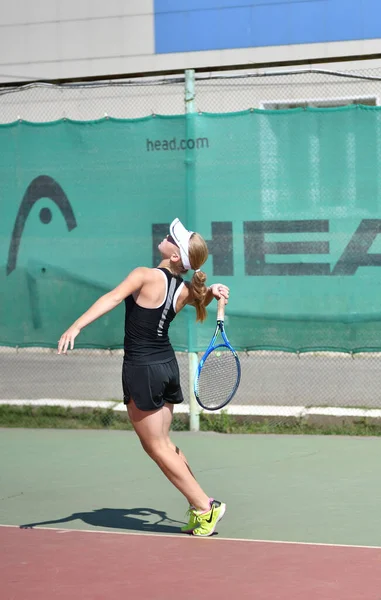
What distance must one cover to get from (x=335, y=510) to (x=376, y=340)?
2404 mm

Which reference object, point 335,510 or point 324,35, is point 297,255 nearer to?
point 335,510

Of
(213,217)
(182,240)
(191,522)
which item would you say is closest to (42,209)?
(213,217)

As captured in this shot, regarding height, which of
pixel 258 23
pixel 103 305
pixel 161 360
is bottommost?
pixel 161 360

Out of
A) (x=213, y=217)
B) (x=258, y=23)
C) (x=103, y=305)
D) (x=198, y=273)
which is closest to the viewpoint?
(x=103, y=305)

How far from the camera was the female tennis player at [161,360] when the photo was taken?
18.1ft

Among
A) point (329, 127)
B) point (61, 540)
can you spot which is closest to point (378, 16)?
point (329, 127)

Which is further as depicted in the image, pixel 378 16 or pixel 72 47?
pixel 72 47

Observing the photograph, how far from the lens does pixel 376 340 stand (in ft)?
26.9

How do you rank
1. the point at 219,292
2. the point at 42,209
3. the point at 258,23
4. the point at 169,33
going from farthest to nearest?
the point at 169,33
the point at 258,23
the point at 42,209
the point at 219,292

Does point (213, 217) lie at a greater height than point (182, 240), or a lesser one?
greater

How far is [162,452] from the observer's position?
5539mm

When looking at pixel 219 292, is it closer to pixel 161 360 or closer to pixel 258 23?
pixel 161 360

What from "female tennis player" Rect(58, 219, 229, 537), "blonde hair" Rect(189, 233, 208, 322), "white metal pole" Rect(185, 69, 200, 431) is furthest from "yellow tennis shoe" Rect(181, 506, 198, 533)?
"white metal pole" Rect(185, 69, 200, 431)

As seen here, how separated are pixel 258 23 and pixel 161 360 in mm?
10762
